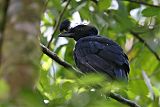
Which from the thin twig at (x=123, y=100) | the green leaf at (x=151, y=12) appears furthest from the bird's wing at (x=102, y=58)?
the thin twig at (x=123, y=100)

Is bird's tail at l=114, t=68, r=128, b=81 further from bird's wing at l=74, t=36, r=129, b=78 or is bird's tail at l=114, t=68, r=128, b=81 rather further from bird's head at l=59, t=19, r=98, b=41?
bird's head at l=59, t=19, r=98, b=41

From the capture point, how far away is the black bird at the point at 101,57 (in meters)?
4.84

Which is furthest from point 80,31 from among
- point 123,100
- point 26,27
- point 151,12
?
point 26,27

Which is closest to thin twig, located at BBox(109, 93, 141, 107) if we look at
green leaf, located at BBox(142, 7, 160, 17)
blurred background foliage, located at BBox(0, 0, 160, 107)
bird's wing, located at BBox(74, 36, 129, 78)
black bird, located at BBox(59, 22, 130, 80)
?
blurred background foliage, located at BBox(0, 0, 160, 107)

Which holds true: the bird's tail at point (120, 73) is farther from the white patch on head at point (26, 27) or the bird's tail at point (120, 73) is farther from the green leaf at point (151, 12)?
the white patch on head at point (26, 27)

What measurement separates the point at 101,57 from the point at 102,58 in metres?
0.03

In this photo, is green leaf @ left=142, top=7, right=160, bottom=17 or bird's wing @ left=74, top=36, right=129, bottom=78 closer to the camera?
green leaf @ left=142, top=7, right=160, bottom=17

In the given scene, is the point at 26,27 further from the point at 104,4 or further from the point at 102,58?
the point at 102,58

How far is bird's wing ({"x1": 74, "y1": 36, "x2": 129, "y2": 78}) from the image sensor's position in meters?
4.86

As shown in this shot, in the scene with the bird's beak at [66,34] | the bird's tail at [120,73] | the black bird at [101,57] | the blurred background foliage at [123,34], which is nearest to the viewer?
the blurred background foliage at [123,34]

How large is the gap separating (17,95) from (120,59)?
3664mm

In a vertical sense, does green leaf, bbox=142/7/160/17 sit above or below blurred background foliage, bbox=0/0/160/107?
above

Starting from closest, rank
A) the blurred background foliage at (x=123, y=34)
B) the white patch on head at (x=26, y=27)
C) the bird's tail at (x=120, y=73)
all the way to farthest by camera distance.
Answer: the white patch on head at (x=26, y=27) → the blurred background foliage at (x=123, y=34) → the bird's tail at (x=120, y=73)

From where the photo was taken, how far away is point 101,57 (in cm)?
507
